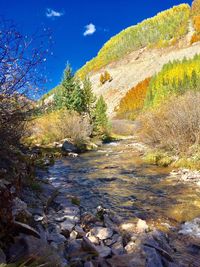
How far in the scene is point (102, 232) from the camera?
7.39 metres

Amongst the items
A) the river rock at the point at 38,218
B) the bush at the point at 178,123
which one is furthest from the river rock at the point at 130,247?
the bush at the point at 178,123

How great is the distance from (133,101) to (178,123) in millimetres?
85809

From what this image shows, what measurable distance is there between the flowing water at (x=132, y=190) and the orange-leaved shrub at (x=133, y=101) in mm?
79738

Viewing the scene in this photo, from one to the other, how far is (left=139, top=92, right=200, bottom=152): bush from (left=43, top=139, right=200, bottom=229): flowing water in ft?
6.90

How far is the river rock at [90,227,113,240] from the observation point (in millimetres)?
7170

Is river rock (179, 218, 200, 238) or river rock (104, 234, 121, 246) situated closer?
river rock (104, 234, 121, 246)

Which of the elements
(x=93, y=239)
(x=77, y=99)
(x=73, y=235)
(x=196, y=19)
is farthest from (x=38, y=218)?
(x=196, y=19)

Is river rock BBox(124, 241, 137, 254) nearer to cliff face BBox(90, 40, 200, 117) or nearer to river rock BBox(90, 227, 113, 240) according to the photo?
river rock BBox(90, 227, 113, 240)

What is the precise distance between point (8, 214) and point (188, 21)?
573 ft

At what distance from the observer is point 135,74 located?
122125 mm

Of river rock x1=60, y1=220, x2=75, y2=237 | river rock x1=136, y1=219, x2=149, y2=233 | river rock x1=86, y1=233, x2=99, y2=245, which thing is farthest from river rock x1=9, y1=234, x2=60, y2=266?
river rock x1=136, y1=219, x2=149, y2=233

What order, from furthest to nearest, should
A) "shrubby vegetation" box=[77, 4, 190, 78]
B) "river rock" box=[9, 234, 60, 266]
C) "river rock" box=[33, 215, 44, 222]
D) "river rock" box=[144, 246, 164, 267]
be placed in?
"shrubby vegetation" box=[77, 4, 190, 78] < "river rock" box=[33, 215, 44, 222] < "river rock" box=[144, 246, 164, 267] < "river rock" box=[9, 234, 60, 266]

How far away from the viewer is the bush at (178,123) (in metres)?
17.6

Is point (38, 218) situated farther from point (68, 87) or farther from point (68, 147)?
point (68, 87)
